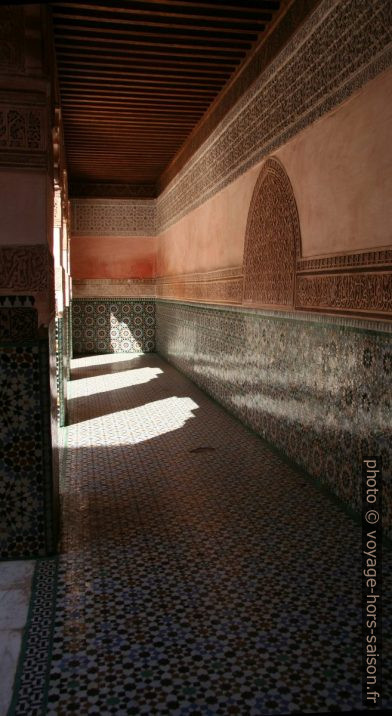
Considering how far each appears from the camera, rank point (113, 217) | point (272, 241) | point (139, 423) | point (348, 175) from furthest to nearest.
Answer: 1. point (113, 217)
2. point (139, 423)
3. point (272, 241)
4. point (348, 175)

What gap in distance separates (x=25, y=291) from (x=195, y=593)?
1.09 m

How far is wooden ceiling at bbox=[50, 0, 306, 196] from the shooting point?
3.17 m

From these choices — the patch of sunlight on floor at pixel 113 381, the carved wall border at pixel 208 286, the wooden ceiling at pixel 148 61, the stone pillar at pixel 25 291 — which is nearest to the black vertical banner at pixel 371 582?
the stone pillar at pixel 25 291

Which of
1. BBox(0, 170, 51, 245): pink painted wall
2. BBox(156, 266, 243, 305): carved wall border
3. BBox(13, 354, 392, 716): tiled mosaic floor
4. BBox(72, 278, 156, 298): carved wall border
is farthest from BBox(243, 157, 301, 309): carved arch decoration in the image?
BBox(72, 278, 156, 298): carved wall border

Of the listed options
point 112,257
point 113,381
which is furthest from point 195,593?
point 112,257

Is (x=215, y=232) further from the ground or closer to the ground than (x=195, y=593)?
further from the ground

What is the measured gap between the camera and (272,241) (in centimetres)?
350

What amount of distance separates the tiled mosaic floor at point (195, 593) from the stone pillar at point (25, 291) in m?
0.21

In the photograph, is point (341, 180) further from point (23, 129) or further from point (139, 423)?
point (139, 423)

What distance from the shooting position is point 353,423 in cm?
249

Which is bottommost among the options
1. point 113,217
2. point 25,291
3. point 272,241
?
point 25,291

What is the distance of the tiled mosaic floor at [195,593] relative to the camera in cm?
142

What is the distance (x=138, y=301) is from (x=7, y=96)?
6.56 m

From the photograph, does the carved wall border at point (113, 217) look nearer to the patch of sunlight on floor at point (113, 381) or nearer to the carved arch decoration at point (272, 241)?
the patch of sunlight on floor at point (113, 381)
